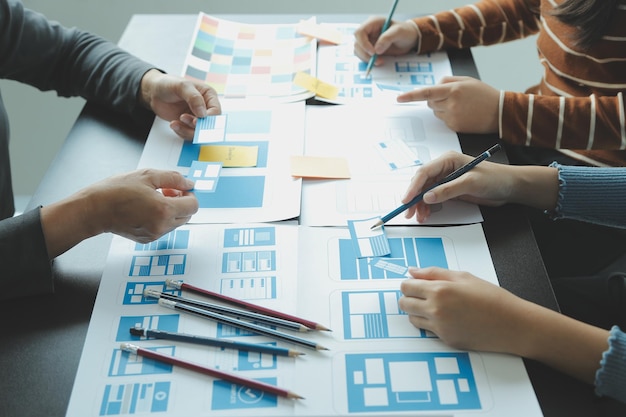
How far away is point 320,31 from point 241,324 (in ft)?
2.60

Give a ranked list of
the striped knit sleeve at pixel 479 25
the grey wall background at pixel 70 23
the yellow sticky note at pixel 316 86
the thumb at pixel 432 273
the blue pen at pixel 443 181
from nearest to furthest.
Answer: the thumb at pixel 432 273 < the blue pen at pixel 443 181 < the yellow sticky note at pixel 316 86 < the striped knit sleeve at pixel 479 25 < the grey wall background at pixel 70 23

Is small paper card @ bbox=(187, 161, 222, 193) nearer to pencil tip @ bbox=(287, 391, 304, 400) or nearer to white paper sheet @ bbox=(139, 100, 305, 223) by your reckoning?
white paper sheet @ bbox=(139, 100, 305, 223)

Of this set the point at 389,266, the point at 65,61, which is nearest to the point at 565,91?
the point at 389,266

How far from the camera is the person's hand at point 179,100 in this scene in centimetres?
109

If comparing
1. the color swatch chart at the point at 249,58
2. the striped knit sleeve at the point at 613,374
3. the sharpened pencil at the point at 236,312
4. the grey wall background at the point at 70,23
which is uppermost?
the grey wall background at the point at 70,23

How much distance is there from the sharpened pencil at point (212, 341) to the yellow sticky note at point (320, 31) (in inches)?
31.0

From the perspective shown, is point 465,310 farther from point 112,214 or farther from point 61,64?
point 61,64

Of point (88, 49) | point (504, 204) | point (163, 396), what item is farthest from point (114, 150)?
point (504, 204)

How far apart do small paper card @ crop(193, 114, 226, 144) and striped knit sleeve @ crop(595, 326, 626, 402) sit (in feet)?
2.15

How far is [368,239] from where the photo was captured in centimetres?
90

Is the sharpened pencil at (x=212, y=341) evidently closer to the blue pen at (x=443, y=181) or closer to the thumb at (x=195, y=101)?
the blue pen at (x=443, y=181)

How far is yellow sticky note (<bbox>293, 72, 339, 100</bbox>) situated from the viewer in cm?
120

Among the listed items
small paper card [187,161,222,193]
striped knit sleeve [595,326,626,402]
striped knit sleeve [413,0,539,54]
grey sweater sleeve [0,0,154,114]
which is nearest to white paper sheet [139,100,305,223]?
small paper card [187,161,222,193]

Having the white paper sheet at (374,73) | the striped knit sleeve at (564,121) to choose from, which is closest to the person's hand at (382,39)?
the white paper sheet at (374,73)
